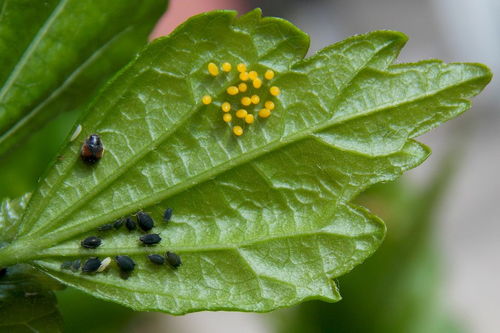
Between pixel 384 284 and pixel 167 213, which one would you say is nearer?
pixel 167 213

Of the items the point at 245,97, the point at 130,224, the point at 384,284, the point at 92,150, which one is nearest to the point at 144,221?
the point at 130,224

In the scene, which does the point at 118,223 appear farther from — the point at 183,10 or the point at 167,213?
the point at 183,10

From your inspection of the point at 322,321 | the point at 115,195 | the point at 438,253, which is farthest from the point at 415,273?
the point at 115,195

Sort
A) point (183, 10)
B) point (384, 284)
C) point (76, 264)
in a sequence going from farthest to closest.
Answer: point (183, 10) < point (384, 284) < point (76, 264)

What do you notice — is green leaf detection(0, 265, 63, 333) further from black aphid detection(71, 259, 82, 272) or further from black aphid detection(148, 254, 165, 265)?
black aphid detection(148, 254, 165, 265)

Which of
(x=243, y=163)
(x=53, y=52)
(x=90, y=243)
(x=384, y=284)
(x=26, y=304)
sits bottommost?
(x=384, y=284)

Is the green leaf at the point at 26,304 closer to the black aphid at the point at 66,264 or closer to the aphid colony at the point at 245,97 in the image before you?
the black aphid at the point at 66,264

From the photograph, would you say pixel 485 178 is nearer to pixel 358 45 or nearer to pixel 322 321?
pixel 322 321

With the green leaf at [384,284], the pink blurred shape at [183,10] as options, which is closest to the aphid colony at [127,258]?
the green leaf at [384,284]
